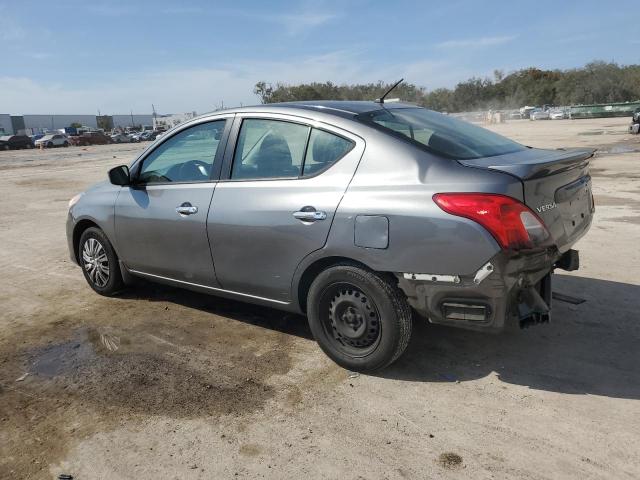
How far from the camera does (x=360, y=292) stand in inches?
135

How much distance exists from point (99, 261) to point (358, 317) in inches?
120

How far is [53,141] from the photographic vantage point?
61906mm

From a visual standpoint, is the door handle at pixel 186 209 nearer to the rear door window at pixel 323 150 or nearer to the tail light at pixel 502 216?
the rear door window at pixel 323 150

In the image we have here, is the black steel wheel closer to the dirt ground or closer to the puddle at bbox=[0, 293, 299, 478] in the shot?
the dirt ground

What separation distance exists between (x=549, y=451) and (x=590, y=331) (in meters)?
1.70

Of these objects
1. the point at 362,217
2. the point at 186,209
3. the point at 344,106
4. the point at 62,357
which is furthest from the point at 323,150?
the point at 62,357

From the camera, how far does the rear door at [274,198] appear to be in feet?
11.5

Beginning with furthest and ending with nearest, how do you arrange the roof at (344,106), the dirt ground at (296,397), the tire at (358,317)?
the roof at (344,106) < the tire at (358,317) < the dirt ground at (296,397)

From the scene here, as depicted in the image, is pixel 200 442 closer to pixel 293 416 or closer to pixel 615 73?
pixel 293 416

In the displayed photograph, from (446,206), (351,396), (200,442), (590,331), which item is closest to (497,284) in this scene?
(446,206)

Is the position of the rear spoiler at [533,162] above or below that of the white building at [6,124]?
below

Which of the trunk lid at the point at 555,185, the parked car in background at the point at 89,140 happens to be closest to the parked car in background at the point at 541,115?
the parked car in background at the point at 89,140

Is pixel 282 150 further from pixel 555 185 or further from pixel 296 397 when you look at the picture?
pixel 555 185

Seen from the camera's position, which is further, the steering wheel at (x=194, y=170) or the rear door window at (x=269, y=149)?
the steering wheel at (x=194, y=170)
